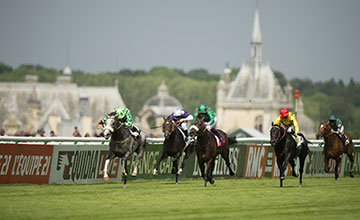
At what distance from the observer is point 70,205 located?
1522cm

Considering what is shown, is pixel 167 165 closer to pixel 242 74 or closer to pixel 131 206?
pixel 131 206

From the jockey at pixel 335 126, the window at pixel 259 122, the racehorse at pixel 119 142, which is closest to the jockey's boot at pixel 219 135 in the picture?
the racehorse at pixel 119 142

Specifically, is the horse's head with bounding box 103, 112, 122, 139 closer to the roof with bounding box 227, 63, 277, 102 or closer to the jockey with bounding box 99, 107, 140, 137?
the jockey with bounding box 99, 107, 140, 137

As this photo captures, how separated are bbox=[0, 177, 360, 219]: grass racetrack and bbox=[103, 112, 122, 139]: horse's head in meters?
1.23

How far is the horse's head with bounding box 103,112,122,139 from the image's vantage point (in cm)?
1919

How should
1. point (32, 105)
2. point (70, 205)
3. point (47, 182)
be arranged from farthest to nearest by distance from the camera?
point (32, 105)
point (47, 182)
point (70, 205)

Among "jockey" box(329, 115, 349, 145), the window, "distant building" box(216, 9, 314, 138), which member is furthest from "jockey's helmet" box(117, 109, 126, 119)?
the window

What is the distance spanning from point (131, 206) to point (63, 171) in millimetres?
6401

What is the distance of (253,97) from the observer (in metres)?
161

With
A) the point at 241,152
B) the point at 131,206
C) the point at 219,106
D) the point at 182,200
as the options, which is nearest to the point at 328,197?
the point at 182,200

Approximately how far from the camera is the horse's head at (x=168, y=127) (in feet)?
68.7

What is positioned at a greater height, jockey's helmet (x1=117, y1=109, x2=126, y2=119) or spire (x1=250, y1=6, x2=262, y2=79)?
spire (x1=250, y1=6, x2=262, y2=79)

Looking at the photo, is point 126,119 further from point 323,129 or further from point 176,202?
point 323,129

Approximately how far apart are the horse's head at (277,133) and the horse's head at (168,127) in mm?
2453
